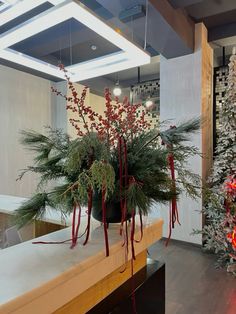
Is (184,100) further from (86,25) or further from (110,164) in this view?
(110,164)

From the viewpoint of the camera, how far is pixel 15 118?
15.3ft

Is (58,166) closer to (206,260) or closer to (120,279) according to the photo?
(120,279)

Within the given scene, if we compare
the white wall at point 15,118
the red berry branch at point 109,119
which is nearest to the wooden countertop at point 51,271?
the red berry branch at point 109,119

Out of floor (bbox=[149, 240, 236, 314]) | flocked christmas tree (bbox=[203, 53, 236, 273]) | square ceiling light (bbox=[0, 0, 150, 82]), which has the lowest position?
floor (bbox=[149, 240, 236, 314])

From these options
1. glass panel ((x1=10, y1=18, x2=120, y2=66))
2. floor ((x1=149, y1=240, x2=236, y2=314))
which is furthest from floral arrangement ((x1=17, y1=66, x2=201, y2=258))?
glass panel ((x1=10, y1=18, x2=120, y2=66))

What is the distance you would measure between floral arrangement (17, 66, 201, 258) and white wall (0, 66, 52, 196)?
3.58 metres

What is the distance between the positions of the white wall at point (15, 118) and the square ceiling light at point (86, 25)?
2319 millimetres

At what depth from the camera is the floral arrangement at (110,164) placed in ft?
2.63

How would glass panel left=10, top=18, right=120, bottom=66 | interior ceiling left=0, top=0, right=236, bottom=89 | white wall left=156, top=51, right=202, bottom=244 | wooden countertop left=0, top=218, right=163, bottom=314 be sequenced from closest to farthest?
wooden countertop left=0, top=218, right=163, bottom=314, interior ceiling left=0, top=0, right=236, bottom=89, white wall left=156, top=51, right=202, bottom=244, glass panel left=10, top=18, right=120, bottom=66

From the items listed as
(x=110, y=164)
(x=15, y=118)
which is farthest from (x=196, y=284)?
(x=15, y=118)

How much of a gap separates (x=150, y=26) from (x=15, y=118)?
296 centimetres

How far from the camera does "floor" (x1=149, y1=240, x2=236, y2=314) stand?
2227 millimetres

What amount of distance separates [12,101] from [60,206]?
4.31 m

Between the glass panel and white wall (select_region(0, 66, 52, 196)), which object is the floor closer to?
white wall (select_region(0, 66, 52, 196))
